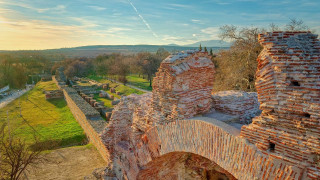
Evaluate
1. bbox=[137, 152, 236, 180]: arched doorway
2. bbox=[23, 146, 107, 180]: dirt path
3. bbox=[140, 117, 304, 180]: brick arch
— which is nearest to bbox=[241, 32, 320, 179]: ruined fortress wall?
bbox=[140, 117, 304, 180]: brick arch

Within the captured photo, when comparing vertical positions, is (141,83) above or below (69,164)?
above

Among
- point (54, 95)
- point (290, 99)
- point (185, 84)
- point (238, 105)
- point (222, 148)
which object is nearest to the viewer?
point (290, 99)

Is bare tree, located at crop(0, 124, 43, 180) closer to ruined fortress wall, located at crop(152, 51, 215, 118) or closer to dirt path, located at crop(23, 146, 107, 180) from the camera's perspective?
dirt path, located at crop(23, 146, 107, 180)

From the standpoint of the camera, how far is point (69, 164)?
10.9 m

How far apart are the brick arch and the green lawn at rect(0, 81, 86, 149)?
350 inches

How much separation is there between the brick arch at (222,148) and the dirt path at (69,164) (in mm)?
7013

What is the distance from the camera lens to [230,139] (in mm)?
3311

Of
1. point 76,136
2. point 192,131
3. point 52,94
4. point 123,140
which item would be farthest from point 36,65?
point 192,131

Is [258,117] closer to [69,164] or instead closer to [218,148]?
[218,148]

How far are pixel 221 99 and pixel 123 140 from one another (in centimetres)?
320

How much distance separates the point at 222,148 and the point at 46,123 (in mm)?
16725

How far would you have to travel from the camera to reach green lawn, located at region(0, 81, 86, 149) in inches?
546

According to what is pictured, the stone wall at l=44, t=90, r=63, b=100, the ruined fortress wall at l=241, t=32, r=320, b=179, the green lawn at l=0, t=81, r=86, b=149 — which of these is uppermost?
the ruined fortress wall at l=241, t=32, r=320, b=179

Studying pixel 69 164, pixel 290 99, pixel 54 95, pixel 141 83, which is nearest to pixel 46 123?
pixel 69 164
